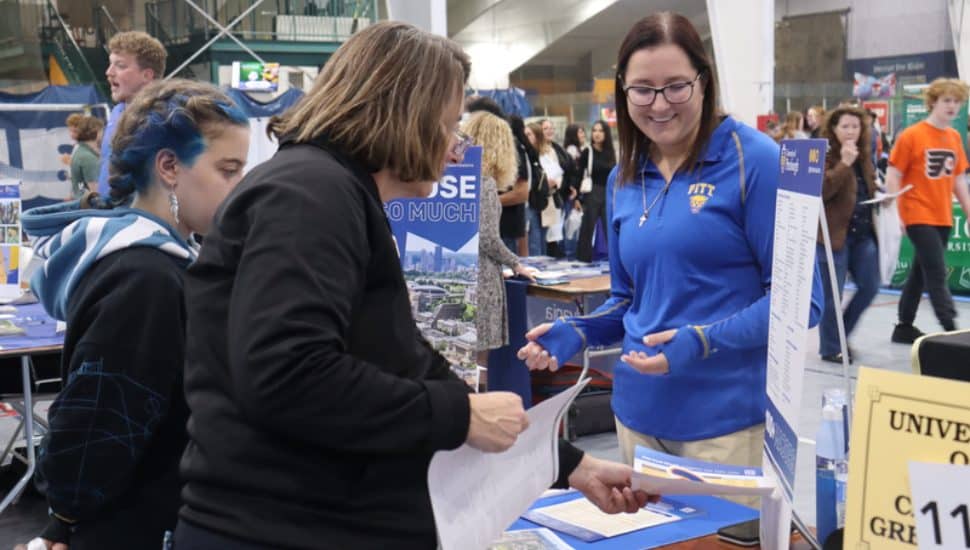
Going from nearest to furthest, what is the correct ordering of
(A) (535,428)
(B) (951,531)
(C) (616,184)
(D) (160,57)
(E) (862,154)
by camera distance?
1. (B) (951,531)
2. (A) (535,428)
3. (C) (616,184)
4. (D) (160,57)
5. (E) (862,154)

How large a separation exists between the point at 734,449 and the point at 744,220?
16.7 inches

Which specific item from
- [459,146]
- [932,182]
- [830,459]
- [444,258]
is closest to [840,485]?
[830,459]

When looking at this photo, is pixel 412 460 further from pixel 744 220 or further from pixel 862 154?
pixel 862 154

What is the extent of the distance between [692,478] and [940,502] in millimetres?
489

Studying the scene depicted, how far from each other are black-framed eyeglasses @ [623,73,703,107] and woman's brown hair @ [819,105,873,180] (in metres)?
4.46

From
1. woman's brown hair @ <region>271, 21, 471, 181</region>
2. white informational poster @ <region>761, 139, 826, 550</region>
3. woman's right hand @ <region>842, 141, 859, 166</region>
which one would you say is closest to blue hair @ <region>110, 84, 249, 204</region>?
woman's brown hair @ <region>271, 21, 471, 181</region>

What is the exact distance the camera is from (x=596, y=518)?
172cm

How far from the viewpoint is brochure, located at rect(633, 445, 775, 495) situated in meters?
1.44

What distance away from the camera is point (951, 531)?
1.00 metres

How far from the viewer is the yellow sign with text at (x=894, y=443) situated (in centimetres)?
101

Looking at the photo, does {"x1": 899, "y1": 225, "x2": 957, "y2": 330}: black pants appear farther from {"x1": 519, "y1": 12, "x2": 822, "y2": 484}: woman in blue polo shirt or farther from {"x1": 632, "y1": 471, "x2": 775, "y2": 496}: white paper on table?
{"x1": 632, "y1": 471, "x2": 775, "y2": 496}: white paper on table

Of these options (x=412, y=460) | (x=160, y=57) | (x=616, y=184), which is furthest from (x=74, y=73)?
(x=412, y=460)

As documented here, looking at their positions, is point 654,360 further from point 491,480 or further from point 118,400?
point 118,400

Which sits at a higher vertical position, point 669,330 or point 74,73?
point 74,73
